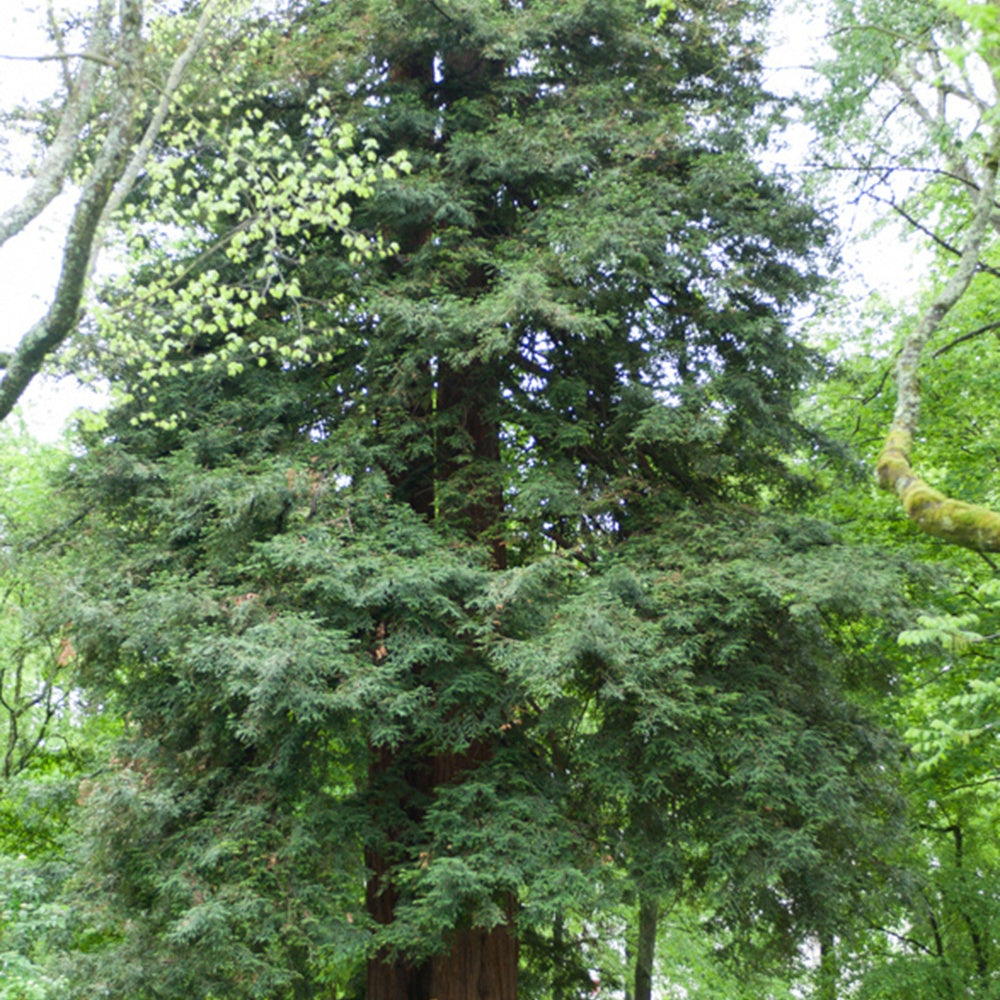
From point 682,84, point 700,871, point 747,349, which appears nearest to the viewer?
point 700,871

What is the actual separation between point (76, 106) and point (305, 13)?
614cm

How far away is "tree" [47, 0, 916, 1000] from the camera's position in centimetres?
641

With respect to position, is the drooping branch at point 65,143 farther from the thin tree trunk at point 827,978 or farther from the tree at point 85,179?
the thin tree trunk at point 827,978

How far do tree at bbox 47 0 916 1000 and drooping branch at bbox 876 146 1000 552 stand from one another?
2.08 meters

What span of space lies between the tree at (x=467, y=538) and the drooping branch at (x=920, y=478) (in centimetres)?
208

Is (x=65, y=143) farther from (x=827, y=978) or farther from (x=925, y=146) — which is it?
(x=827, y=978)

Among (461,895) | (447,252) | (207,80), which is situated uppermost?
(207,80)

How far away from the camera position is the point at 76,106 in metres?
4.49

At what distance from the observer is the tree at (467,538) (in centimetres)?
641

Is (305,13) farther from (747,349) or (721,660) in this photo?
(721,660)

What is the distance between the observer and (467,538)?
7914mm

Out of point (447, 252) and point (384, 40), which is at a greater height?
point (384, 40)

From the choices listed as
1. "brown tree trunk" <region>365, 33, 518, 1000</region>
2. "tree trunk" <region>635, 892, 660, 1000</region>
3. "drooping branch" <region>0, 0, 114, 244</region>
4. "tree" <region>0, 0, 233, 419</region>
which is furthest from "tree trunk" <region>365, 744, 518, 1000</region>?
"tree trunk" <region>635, 892, 660, 1000</region>

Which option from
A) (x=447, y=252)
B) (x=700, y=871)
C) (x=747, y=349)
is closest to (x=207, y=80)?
(x=447, y=252)
